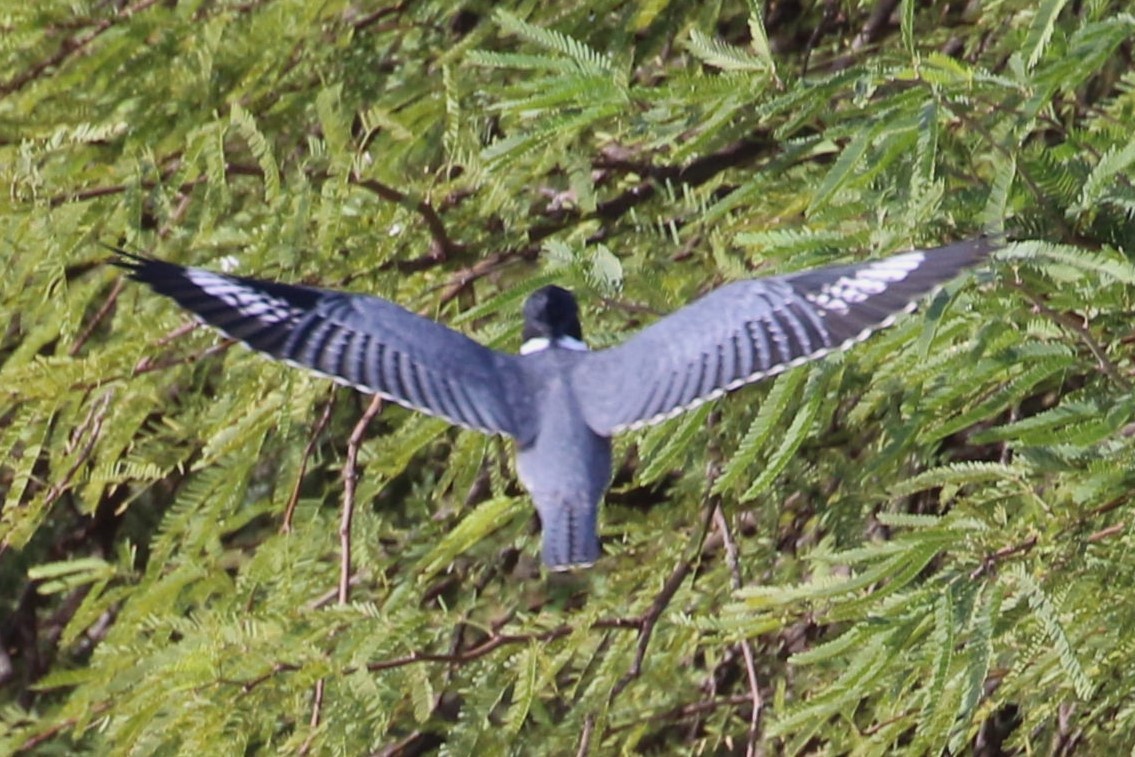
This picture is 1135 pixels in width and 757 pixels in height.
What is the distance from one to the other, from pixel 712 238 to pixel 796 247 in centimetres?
53

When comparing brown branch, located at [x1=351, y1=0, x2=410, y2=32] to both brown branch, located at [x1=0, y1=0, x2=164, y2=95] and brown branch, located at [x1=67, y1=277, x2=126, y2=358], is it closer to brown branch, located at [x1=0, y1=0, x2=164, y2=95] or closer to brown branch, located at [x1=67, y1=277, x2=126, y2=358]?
brown branch, located at [x1=0, y1=0, x2=164, y2=95]

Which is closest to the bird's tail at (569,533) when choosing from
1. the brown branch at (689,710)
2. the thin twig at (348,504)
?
the thin twig at (348,504)

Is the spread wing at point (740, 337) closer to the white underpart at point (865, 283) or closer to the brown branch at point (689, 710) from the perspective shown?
the white underpart at point (865, 283)

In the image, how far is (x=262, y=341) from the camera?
2.80m

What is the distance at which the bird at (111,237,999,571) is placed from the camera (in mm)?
2688

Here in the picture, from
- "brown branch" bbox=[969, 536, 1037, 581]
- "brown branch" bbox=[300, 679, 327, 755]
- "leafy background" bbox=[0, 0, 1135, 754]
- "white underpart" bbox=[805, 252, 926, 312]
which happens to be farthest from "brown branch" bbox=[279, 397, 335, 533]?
"brown branch" bbox=[969, 536, 1037, 581]

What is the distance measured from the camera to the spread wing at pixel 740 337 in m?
2.60

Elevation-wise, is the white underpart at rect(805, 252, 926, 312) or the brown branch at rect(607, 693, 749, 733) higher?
the white underpart at rect(805, 252, 926, 312)

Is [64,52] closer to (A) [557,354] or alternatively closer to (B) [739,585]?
(A) [557,354]

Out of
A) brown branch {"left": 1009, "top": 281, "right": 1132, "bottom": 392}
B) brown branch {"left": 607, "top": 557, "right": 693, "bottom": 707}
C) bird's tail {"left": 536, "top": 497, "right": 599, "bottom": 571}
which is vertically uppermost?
brown branch {"left": 1009, "top": 281, "right": 1132, "bottom": 392}

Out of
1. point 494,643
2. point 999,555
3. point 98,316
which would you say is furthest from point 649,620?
point 98,316

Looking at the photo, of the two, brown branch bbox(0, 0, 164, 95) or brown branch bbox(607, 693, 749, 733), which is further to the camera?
brown branch bbox(607, 693, 749, 733)

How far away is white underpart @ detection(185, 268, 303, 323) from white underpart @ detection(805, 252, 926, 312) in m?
0.76

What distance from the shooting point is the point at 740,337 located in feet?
8.88
